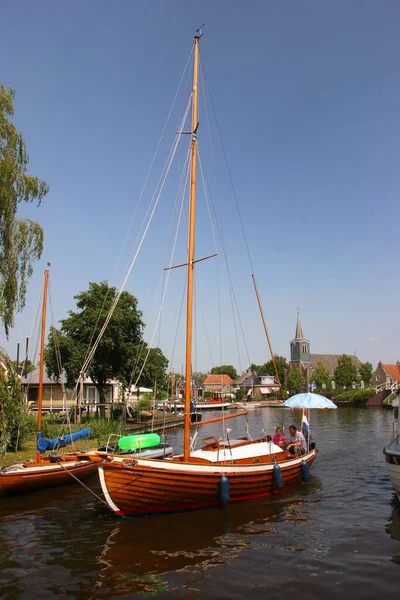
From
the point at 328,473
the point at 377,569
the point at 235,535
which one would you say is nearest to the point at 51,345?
the point at 328,473

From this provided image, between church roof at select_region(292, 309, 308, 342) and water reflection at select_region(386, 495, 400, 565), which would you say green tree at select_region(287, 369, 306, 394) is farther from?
water reflection at select_region(386, 495, 400, 565)

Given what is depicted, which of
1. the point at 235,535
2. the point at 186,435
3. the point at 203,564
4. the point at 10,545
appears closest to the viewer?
the point at 203,564

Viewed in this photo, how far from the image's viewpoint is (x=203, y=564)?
992 centimetres

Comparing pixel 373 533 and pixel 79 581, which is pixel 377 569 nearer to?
pixel 373 533

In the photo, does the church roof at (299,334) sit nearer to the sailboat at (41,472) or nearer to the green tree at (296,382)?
the green tree at (296,382)

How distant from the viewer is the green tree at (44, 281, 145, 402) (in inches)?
1570

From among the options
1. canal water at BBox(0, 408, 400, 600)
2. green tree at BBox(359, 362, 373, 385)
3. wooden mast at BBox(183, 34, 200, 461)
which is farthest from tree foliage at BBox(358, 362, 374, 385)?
wooden mast at BBox(183, 34, 200, 461)

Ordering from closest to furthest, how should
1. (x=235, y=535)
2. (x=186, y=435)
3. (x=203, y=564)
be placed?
(x=203, y=564) → (x=235, y=535) → (x=186, y=435)

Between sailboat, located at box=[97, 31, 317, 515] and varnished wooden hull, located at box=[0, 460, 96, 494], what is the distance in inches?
127

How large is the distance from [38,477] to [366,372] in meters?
105

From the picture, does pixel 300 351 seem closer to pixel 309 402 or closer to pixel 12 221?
pixel 309 402

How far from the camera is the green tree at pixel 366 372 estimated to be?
108000mm

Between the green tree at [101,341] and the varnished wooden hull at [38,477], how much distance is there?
21.9 metres

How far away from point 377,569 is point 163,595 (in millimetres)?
4841
